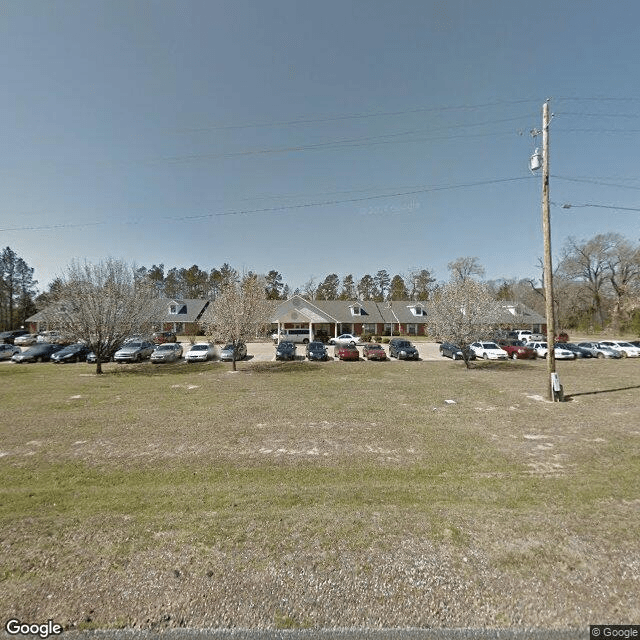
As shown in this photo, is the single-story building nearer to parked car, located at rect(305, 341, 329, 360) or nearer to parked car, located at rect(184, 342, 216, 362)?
parked car, located at rect(305, 341, 329, 360)

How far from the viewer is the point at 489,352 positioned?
25.3 m

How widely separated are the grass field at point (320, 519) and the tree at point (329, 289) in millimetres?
68987

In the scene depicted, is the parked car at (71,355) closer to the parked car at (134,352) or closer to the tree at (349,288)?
the parked car at (134,352)

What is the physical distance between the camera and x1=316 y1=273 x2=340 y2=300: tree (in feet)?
257

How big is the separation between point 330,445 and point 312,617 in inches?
173

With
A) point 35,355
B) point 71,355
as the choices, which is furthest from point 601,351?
point 35,355

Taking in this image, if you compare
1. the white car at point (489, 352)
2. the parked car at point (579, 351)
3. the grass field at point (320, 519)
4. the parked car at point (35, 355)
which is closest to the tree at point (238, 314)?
the grass field at point (320, 519)

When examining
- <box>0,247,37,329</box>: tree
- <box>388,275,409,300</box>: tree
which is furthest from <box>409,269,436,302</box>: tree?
<box>0,247,37,329</box>: tree

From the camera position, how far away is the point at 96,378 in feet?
56.9

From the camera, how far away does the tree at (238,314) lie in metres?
18.5

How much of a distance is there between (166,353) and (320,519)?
23494 millimetres

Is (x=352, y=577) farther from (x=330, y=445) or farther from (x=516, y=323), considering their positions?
(x=516, y=323)

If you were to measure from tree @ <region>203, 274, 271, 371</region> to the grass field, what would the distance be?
9.32 meters

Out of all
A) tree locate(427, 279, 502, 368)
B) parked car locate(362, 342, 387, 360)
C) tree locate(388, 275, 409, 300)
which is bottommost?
parked car locate(362, 342, 387, 360)
